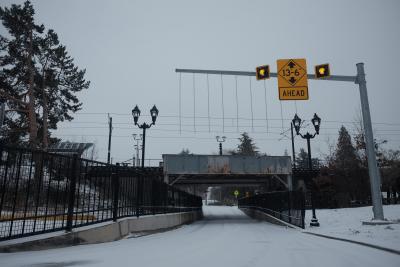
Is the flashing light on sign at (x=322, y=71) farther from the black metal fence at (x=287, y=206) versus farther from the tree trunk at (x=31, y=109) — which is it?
the tree trunk at (x=31, y=109)

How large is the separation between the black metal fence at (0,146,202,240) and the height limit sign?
7.41m

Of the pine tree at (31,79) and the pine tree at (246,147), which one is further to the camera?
the pine tree at (246,147)

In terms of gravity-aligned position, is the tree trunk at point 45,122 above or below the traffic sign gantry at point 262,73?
above

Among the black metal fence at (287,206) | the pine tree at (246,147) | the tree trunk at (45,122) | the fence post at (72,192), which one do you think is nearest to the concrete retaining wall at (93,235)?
the fence post at (72,192)

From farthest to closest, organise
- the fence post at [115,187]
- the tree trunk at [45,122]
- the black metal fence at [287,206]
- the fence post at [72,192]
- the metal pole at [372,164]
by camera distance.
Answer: the tree trunk at [45,122]
the black metal fence at [287,206]
the metal pole at [372,164]
the fence post at [115,187]
the fence post at [72,192]

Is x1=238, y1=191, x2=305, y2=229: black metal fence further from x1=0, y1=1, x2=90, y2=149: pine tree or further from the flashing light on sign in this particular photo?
x1=0, y1=1, x2=90, y2=149: pine tree

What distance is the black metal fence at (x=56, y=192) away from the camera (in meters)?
6.60

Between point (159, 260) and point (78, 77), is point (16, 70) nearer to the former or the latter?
point (78, 77)

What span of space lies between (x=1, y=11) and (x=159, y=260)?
35499mm

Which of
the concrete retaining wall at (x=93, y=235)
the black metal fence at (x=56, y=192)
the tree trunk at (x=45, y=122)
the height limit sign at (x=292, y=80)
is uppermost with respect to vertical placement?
the tree trunk at (x=45, y=122)

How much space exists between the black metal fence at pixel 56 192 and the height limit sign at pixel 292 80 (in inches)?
292

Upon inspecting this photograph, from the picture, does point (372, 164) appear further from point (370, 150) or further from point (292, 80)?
point (292, 80)

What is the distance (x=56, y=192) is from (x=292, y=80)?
35.5ft

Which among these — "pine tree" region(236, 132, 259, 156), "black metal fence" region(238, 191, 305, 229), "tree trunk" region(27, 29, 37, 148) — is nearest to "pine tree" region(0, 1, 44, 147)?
"tree trunk" region(27, 29, 37, 148)
